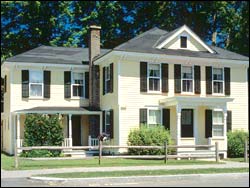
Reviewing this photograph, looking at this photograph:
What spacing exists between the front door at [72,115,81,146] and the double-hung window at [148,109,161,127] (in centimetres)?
574

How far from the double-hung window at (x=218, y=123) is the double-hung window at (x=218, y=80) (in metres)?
1.77

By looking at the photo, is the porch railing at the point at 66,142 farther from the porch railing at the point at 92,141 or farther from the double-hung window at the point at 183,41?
the double-hung window at the point at 183,41

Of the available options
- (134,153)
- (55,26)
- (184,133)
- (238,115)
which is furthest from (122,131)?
(55,26)

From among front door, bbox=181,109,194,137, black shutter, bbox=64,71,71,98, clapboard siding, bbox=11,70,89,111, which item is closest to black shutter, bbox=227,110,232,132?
front door, bbox=181,109,194,137

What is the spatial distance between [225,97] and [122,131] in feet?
25.0

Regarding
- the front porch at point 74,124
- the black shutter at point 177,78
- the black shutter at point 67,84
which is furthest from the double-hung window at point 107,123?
the black shutter at point 177,78

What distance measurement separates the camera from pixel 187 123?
105 ft

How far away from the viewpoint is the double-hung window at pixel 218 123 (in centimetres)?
3231

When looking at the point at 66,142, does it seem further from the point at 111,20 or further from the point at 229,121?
the point at 111,20

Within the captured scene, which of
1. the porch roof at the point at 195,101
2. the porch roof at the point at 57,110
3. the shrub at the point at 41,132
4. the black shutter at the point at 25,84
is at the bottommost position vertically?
the shrub at the point at 41,132

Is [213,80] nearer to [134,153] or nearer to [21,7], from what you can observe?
[134,153]

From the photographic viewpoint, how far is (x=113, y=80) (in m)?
31.6

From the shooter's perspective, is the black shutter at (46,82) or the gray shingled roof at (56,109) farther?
the black shutter at (46,82)

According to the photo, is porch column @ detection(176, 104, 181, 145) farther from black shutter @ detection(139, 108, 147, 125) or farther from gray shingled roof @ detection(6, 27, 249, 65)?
gray shingled roof @ detection(6, 27, 249, 65)
